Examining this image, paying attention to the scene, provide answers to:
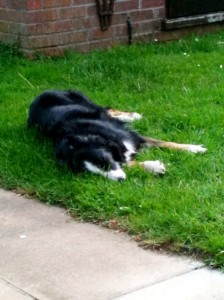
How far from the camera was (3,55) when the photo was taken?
9828 mm

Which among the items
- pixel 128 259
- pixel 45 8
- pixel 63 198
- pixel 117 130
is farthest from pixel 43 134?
pixel 45 8

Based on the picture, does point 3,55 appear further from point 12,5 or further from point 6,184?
point 6,184

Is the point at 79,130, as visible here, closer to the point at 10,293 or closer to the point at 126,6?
the point at 10,293

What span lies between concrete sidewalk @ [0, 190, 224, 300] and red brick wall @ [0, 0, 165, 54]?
15.9 ft

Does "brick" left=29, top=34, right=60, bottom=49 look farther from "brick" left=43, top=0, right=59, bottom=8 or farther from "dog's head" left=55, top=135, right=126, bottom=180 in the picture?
"dog's head" left=55, top=135, right=126, bottom=180

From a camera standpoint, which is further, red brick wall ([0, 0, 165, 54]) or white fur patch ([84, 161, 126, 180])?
red brick wall ([0, 0, 165, 54])

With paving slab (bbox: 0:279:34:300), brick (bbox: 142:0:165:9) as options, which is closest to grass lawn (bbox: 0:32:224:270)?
brick (bbox: 142:0:165:9)

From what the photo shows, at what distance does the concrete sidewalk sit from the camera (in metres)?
4.22

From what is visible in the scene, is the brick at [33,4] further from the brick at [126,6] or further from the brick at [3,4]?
the brick at [126,6]

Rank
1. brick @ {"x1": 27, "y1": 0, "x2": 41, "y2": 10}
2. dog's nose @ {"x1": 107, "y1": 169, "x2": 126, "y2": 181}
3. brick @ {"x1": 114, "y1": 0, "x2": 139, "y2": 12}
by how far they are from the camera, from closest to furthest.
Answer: dog's nose @ {"x1": 107, "y1": 169, "x2": 126, "y2": 181}
brick @ {"x1": 27, "y1": 0, "x2": 41, "y2": 10}
brick @ {"x1": 114, "y1": 0, "x2": 139, "y2": 12}

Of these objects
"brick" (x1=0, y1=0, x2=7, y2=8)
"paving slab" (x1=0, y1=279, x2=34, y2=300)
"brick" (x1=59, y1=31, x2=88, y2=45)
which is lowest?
"paving slab" (x1=0, y1=279, x2=34, y2=300)

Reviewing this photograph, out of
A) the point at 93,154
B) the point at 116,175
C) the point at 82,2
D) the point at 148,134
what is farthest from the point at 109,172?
the point at 82,2

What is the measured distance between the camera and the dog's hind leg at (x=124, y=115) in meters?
7.12

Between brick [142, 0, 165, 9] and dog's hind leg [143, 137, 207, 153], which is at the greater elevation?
brick [142, 0, 165, 9]
